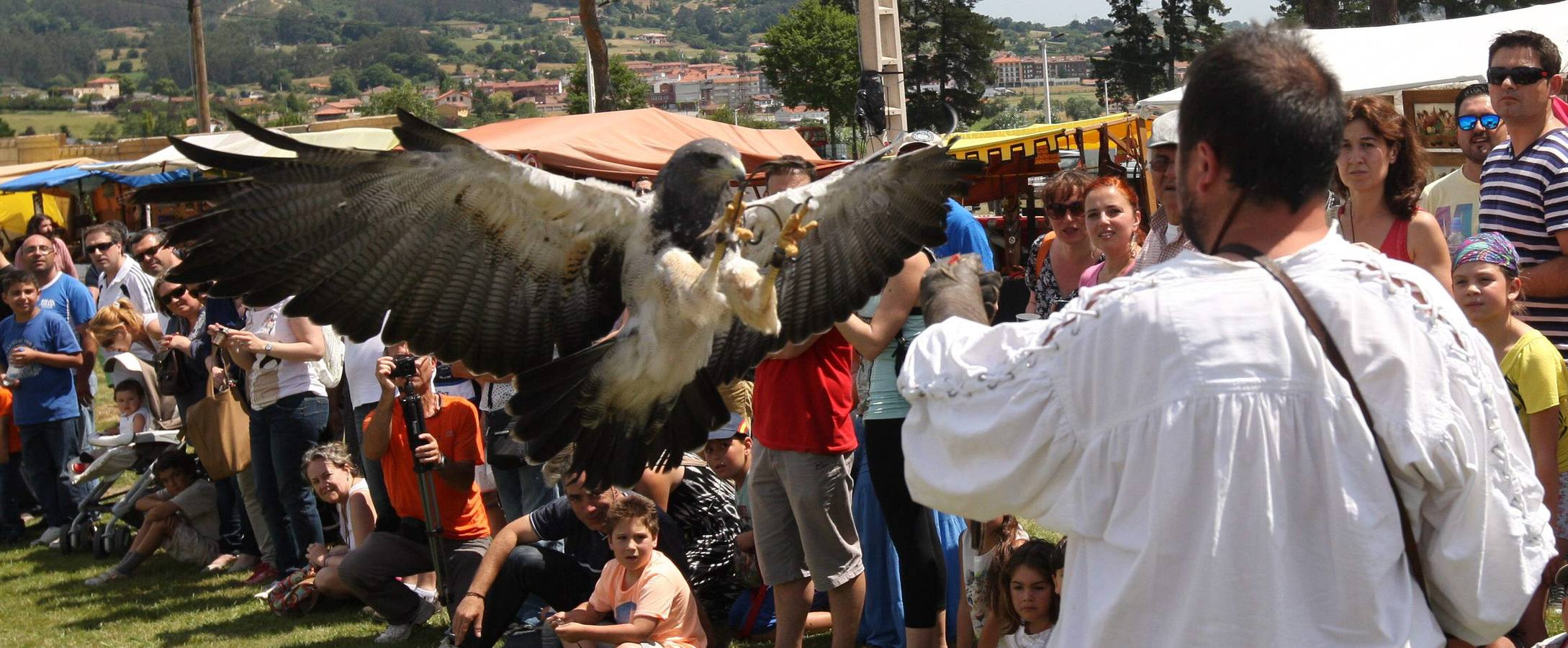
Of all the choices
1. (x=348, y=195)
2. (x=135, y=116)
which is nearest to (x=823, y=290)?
(x=348, y=195)

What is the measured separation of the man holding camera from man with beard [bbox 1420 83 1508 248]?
422 cm

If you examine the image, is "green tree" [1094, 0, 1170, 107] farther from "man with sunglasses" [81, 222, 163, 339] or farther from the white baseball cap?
the white baseball cap

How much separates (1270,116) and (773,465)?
318 cm

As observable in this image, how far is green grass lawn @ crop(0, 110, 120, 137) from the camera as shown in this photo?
12788 cm

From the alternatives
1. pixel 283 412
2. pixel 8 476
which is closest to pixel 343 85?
pixel 8 476

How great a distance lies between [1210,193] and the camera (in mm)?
1776

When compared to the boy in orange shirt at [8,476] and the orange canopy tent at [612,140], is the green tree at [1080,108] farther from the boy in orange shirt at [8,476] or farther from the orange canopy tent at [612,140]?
the boy in orange shirt at [8,476]

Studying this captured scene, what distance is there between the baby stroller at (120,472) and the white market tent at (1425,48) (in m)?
6.79

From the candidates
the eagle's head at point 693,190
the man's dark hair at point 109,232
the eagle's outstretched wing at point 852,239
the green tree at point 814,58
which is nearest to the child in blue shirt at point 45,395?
the man's dark hair at point 109,232

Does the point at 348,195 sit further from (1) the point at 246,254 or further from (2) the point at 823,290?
(2) the point at 823,290

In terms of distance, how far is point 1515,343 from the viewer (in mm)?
3871

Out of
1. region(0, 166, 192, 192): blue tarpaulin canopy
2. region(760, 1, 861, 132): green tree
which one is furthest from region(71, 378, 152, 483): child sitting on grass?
region(760, 1, 861, 132): green tree

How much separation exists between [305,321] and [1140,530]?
5.56 meters

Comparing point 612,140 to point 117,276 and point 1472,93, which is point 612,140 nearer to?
point 117,276
